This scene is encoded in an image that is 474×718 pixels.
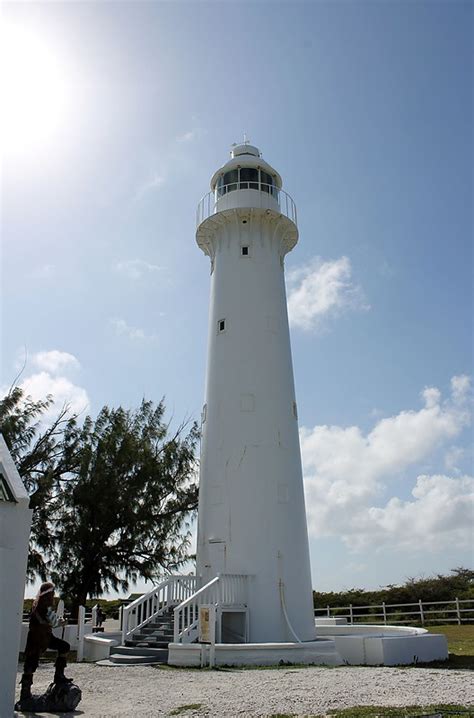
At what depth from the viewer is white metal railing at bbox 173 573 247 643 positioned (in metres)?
12.3

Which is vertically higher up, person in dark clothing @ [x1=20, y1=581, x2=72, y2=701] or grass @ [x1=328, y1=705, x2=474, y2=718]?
person in dark clothing @ [x1=20, y1=581, x2=72, y2=701]

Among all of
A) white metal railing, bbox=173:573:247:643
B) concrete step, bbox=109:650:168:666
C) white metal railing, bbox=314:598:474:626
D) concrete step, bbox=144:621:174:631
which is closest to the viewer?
concrete step, bbox=109:650:168:666

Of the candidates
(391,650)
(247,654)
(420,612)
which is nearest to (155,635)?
(247,654)

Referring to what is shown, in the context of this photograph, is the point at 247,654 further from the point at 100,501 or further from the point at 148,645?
the point at 100,501

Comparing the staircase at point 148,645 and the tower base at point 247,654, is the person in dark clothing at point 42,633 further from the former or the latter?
the staircase at point 148,645

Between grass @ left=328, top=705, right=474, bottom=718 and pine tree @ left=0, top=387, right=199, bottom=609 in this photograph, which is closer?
grass @ left=328, top=705, right=474, bottom=718

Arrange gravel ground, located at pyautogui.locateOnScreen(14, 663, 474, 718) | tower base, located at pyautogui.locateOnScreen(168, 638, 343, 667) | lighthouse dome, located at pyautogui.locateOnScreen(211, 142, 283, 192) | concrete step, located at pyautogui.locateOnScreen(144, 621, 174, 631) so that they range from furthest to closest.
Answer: lighthouse dome, located at pyautogui.locateOnScreen(211, 142, 283, 192)
concrete step, located at pyautogui.locateOnScreen(144, 621, 174, 631)
tower base, located at pyautogui.locateOnScreen(168, 638, 343, 667)
gravel ground, located at pyautogui.locateOnScreen(14, 663, 474, 718)

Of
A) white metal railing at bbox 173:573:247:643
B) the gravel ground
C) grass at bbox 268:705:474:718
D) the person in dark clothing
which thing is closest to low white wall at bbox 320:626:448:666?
white metal railing at bbox 173:573:247:643

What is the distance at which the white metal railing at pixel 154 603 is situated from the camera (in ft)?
44.6

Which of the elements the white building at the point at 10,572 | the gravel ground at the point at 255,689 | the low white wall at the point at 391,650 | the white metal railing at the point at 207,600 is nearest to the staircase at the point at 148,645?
the white metal railing at the point at 207,600

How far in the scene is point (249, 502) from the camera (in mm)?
15344

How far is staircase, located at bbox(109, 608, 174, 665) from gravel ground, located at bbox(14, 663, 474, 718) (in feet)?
3.82

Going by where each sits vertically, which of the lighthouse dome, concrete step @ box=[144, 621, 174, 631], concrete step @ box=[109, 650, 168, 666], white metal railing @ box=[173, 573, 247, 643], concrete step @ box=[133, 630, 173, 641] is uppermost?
the lighthouse dome

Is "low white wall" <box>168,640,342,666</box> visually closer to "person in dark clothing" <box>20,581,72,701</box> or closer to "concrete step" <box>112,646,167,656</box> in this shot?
"concrete step" <box>112,646,167,656</box>
